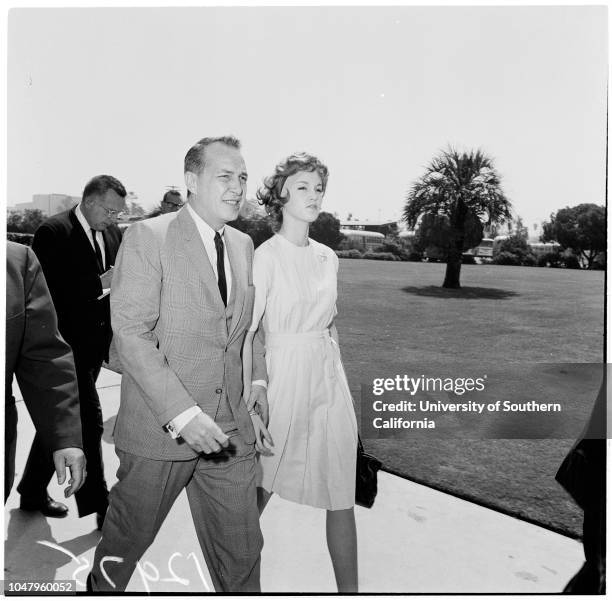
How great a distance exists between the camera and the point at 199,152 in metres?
2.34

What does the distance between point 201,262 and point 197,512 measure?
89 centimetres

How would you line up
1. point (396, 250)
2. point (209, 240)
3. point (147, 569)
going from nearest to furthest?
point (209, 240), point (147, 569), point (396, 250)

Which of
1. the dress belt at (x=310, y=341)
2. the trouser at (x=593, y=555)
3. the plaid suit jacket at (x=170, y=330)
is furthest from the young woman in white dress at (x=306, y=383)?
the trouser at (x=593, y=555)

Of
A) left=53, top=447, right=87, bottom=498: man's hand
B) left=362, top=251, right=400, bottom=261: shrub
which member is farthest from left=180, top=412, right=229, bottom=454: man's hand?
left=362, top=251, right=400, bottom=261: shrub

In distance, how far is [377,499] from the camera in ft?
8.86

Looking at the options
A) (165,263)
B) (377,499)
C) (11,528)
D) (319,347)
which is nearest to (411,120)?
(319,347)

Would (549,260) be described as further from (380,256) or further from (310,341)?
(310,341)

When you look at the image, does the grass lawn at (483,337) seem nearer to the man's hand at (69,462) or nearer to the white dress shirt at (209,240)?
the white dress shirt at (209,240)

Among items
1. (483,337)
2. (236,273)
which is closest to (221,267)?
(236,273)

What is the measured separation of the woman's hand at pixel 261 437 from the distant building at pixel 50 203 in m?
1.07

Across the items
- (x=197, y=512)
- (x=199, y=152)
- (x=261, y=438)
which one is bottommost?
(x=197, y=512)

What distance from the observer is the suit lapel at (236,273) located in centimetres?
219

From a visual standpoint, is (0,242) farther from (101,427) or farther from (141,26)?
(141,26)

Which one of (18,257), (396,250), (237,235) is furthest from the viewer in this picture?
(396,250)
